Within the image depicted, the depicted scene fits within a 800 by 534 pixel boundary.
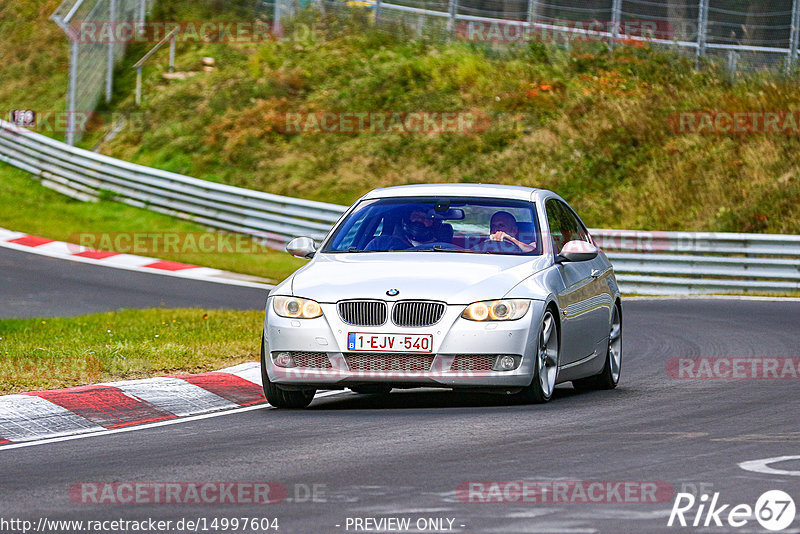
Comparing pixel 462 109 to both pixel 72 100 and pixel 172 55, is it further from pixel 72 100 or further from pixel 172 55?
pixel 72 100

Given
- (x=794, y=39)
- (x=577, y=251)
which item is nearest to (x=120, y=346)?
(x=577, y=251)

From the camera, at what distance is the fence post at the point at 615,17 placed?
108ft

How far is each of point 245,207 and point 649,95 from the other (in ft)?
34.3

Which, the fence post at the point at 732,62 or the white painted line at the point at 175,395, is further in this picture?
the fence post at the point at 732,62

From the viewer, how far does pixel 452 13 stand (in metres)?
36.6

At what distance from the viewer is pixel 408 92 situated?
36094 millimetres

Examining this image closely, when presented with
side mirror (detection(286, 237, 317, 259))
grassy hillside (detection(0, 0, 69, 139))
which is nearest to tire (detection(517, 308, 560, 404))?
side mirror (detection(286, 237, 317, 259))

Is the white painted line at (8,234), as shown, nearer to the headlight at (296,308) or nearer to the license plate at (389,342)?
the headlight at (296,308)

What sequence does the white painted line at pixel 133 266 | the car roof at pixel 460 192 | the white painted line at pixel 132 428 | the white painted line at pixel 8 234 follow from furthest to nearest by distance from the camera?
the white painted line at pixel 8 234, the white painted line at pixel 133 266, the car roof at pixel 460 192, the white painted line at pixel 132 428

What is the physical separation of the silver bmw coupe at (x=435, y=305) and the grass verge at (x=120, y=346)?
166 cm

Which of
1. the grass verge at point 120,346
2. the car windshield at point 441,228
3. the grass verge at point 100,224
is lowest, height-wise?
the grass verge at point 100,224

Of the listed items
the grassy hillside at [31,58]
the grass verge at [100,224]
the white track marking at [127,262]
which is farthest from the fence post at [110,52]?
the white track marking at [127,262]

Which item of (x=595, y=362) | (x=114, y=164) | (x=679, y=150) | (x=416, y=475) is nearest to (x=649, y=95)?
(x=679, y=150)

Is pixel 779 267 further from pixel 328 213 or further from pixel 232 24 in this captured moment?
pixel 232 24
